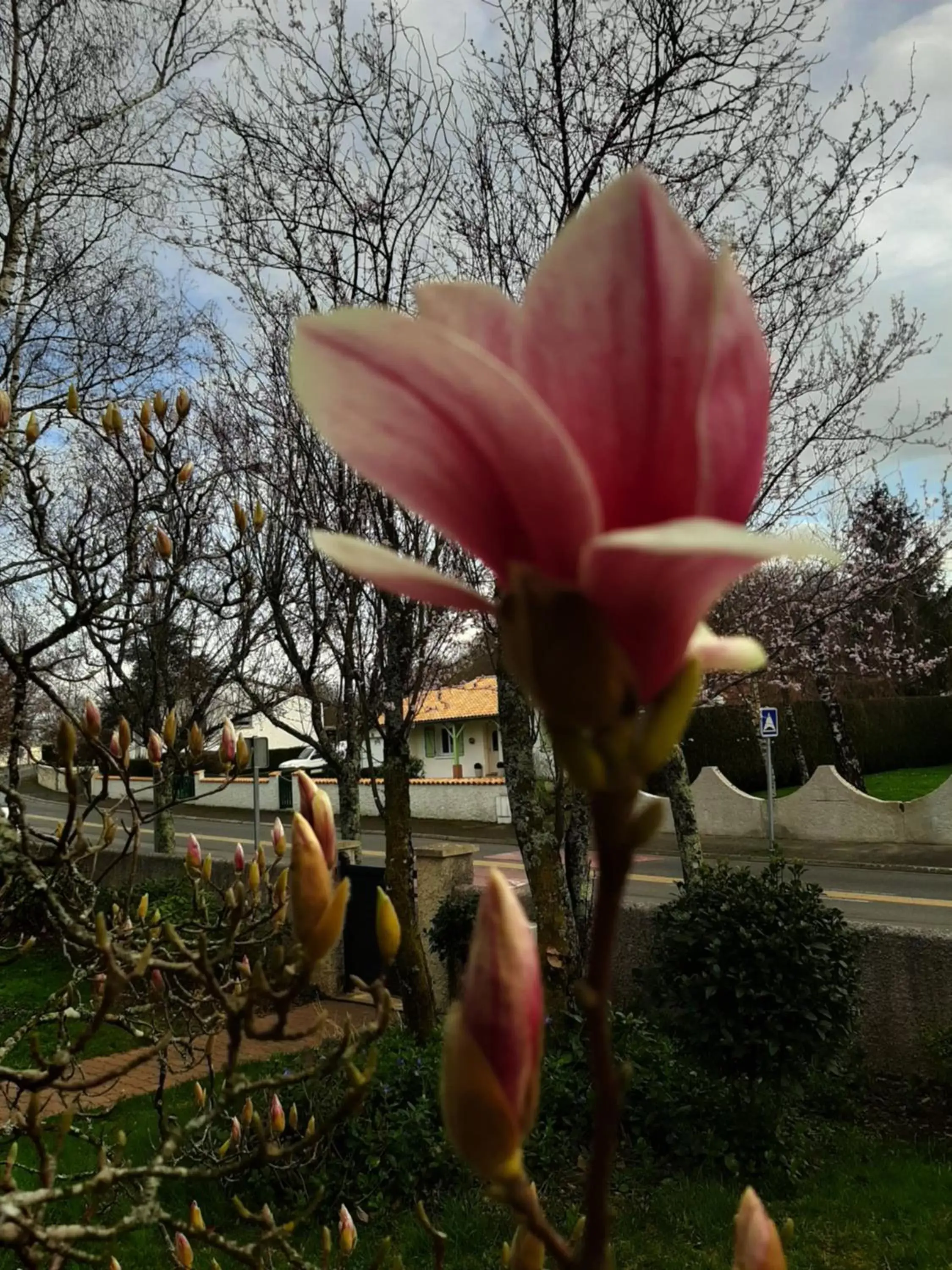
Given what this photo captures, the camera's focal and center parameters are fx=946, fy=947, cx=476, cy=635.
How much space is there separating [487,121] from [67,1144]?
684cm

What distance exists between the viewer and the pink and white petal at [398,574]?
0.41 metres

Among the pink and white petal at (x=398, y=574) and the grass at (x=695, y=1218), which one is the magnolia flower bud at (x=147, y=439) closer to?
the grass at (x=695, y=1218)

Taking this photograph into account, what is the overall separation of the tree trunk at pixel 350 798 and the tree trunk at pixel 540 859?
3378mm

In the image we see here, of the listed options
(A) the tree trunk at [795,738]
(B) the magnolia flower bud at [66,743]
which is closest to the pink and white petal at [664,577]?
(B) the magnolia flower bud at [66,743]

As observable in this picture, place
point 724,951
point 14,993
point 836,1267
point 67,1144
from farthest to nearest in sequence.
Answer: point 14,993
point 67,1144
point 724,951
point 836,1267

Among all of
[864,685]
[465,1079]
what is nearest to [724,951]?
[465,1079]

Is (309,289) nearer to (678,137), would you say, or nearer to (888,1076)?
(678,137)

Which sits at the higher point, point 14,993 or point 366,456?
point 366,456

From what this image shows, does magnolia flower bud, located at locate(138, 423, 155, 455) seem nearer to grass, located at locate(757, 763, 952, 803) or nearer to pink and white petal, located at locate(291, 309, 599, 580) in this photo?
pink and white petal, located at locate(291, 309, 599, 580)

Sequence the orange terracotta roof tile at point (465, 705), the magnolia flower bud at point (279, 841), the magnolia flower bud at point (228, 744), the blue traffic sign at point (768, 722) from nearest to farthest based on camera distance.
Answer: the magnolia flower bud at point (279, 841), the magnolia flower bud at point (228, 744), the blue traffic sign at point (768, 722), the orange terracotta roof tile at point (465, 705)

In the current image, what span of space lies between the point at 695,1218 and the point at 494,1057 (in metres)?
4.52

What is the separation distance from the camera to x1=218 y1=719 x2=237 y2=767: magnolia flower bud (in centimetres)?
238

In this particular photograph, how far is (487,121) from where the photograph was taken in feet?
21.4

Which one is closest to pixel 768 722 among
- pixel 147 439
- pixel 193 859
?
pixel 147 439
